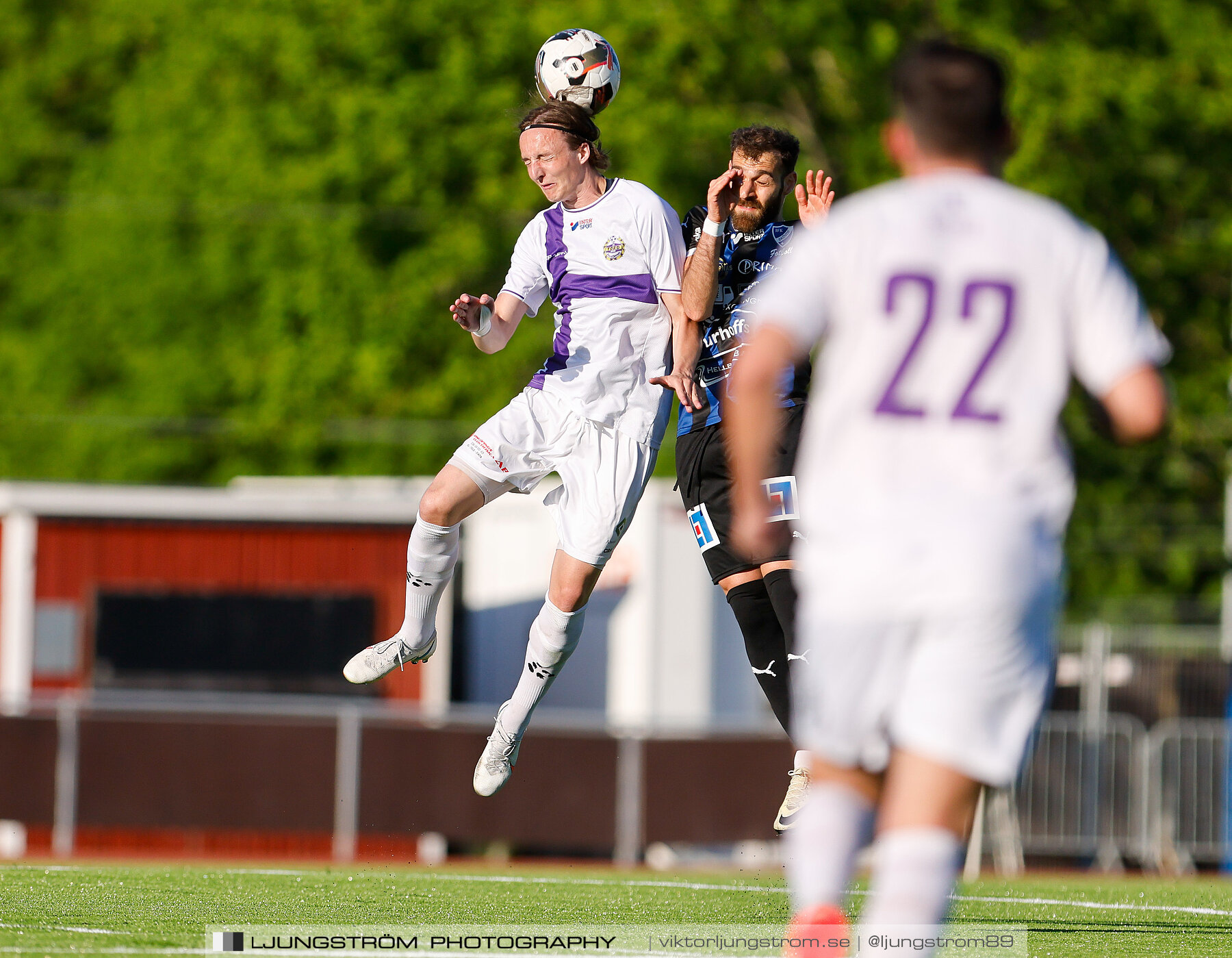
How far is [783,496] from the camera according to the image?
26.4ft

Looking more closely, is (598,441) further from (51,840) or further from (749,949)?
(51,840)

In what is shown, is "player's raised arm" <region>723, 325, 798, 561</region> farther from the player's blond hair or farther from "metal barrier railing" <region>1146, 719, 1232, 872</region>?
"metal barrier railing" <region>1146, 719, 1232, 872</region>

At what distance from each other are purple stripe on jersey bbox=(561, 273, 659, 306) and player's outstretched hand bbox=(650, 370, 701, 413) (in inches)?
12.8

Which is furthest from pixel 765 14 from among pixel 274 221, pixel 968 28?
pixel 274 221

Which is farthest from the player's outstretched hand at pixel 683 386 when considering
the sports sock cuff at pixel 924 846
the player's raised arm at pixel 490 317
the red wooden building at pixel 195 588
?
the red wooden building at pixel 195 588

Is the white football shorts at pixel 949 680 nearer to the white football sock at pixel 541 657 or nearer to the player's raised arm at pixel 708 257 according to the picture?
the player's raised arm at pixel 708 257

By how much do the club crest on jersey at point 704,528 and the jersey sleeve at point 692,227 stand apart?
1.07 m

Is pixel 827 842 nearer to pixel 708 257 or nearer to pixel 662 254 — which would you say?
pixel 708 257

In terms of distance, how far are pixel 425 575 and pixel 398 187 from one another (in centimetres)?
2201

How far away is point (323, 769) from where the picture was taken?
19672 millimetres

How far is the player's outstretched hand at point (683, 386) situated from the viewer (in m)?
7.83

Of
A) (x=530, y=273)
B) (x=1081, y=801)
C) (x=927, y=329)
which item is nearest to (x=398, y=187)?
(x=1081, y=801)

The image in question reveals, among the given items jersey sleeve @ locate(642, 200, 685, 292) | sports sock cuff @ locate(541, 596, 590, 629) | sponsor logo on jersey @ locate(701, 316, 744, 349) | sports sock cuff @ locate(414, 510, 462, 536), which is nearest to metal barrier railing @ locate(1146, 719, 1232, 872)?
sports sock cuff @ locate(541, 596, 590, 629)

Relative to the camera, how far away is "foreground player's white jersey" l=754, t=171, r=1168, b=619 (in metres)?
4.29
